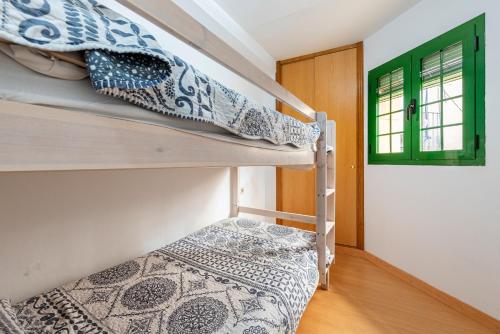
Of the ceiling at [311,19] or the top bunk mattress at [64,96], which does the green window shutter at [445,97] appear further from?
the top bunk mattress at [64,96]

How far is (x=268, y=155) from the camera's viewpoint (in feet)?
2.87

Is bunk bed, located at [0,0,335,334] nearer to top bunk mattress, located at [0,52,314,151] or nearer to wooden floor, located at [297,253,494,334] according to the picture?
top bunk mattress, located at [0,52,314,151]

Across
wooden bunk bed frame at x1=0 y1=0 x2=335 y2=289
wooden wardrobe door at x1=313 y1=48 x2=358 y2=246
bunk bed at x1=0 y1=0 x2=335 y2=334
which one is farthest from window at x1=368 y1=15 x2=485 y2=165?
wooden bunk bed frame at x1=0 y1=0 x2=335 y2=289

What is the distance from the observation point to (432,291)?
5.18 feet

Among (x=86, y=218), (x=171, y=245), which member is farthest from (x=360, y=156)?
(x=86, y=218)

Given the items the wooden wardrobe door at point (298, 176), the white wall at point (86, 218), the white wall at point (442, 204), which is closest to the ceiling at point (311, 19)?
A: the white wall at point (442, 204)

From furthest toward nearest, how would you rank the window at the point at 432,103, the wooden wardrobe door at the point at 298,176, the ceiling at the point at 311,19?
the wooden wardrobe door at the point at 298,176 → the ceiling at the point at 311,19 → the window at the point at 432,103

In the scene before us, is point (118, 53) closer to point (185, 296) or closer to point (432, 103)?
point (185, 296)

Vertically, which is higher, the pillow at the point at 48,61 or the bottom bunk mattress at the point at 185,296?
the pillow at the point at 48,61

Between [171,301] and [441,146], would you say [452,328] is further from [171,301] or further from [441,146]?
[171,301]

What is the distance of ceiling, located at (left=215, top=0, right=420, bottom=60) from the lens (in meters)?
1.71

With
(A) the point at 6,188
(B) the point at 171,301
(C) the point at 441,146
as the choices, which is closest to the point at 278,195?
(C) the point at 441,146

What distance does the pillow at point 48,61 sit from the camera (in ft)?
0.98

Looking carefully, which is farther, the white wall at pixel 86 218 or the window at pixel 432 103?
the window at pixel 432 103
